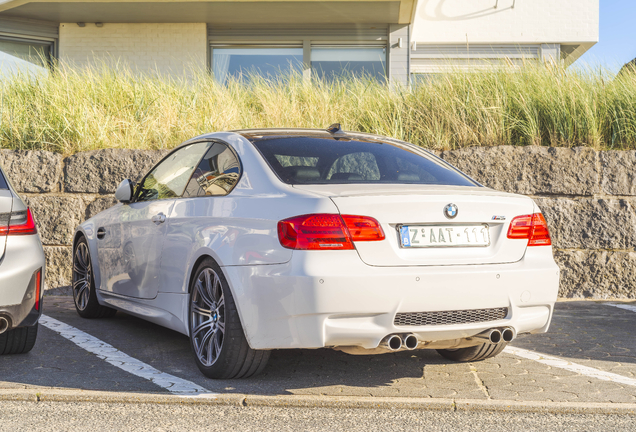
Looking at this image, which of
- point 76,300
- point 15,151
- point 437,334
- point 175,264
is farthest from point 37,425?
point 15,151

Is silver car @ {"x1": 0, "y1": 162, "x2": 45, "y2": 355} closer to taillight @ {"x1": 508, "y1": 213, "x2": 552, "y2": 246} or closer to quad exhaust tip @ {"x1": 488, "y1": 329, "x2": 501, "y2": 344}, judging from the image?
quad exhaust tip @ {"x1": 488, "y1": 329, "x2": 501, "y2": 344}

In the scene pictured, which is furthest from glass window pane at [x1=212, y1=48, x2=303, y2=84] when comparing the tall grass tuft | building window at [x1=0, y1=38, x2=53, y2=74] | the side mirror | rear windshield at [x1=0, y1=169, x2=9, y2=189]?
rear windshield at [x1=0, y1=169, x2=9, y2=189]

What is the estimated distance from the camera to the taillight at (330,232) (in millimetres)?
3590

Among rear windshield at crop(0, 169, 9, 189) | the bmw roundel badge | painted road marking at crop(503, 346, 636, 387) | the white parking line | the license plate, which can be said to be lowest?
painted road marking at crop(503, 346, 636, 387)

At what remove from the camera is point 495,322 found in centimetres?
387

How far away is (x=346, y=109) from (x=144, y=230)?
5100mm

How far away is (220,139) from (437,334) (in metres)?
2.05

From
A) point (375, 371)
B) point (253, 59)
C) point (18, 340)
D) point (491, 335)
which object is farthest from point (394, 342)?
point (253, 59)

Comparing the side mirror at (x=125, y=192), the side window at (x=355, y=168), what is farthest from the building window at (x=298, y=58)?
the side window at (x=355, y=168)

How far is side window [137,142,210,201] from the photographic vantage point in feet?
16.3

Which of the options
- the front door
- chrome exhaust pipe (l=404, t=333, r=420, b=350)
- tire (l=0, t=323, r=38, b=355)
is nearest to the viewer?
chrome exhaust pipe (l=404, t=333, r=420, b=350)

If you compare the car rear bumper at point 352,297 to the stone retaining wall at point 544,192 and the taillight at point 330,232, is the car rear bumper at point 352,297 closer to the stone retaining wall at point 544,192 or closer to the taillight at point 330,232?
the taillight at point 330,232

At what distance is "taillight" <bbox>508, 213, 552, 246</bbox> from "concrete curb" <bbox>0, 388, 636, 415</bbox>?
0.90m

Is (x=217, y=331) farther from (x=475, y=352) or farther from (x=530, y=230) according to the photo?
(x=530, y=230)
